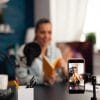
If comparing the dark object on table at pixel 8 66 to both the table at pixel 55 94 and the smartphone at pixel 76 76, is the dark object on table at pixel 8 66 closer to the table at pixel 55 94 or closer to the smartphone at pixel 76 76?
the table at pixel 55 94

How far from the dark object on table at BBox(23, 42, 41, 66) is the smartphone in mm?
531

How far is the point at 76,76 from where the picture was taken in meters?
1.36

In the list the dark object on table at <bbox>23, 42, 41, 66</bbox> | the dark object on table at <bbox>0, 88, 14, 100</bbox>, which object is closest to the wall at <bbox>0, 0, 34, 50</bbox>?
the dark object on table at <bbox>23, 42, 41, 66</bbox>

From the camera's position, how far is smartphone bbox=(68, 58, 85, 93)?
1355mm

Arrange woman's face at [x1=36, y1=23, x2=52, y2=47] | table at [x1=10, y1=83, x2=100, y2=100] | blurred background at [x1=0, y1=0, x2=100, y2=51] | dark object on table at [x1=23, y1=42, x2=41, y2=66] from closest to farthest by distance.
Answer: table at [x1=10, y1=83, x2=100, y2=100], dark object on table at [x1=23, y1=42, x2=41, y2=66], woman's face at [x1=36, y1=23, x2=52, y2=47], blurred background at [x1=0, y1=0, x2=100, y2=51]

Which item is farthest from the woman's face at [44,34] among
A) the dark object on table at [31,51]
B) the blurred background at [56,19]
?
the blurred background at [56,19]

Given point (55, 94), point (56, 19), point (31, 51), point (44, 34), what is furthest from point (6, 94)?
point (56, 19)

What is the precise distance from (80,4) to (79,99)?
1.61m

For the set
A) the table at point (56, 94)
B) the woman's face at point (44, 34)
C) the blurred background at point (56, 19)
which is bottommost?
the table at point (56, 94)

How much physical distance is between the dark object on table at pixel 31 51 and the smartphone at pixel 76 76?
53 cm

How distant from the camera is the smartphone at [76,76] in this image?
1355 mm

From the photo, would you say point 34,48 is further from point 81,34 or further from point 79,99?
point 81,34

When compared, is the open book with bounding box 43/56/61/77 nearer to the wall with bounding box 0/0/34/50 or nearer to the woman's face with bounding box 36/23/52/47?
the woman's face with bounding box 36/23/52/47

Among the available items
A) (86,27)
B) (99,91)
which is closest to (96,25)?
(86,27)
